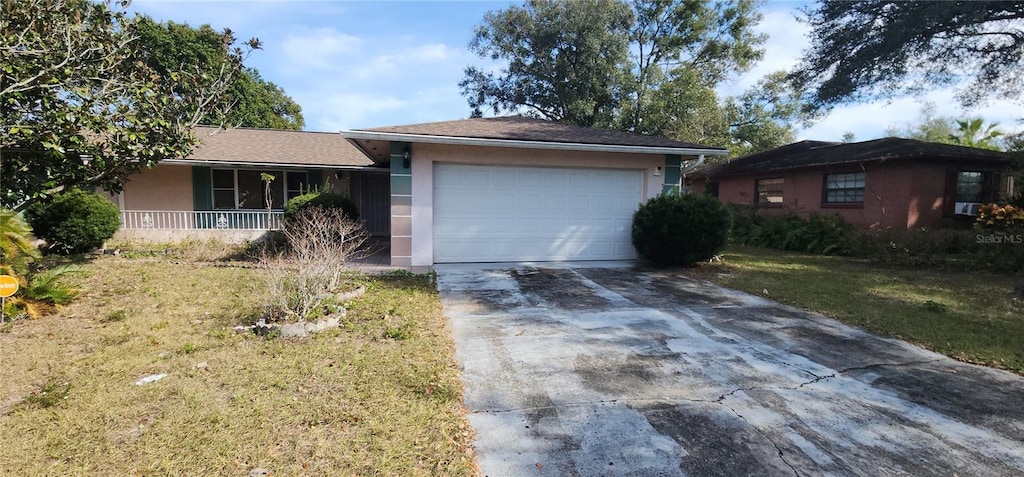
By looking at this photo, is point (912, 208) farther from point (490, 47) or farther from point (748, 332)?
point (490, 47)

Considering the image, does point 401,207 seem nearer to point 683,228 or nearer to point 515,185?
point 515,185

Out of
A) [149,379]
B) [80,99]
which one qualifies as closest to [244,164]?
[80,99]

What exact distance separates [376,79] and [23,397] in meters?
11.0

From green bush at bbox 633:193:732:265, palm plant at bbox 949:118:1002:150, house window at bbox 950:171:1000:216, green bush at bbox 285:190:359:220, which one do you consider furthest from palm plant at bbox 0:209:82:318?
palm plant at bbox 949:118:1002:150

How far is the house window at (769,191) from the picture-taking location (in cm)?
1730

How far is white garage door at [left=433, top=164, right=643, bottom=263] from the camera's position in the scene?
9.45 metres

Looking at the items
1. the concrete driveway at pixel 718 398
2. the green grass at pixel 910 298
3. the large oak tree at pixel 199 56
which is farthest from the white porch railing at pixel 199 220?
the green grass at pixel 910 298

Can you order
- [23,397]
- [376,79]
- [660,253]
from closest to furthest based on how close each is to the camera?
[23,397] < [660,253] < [376,79]

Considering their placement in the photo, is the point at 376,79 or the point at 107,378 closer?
Result: the point at 107,378

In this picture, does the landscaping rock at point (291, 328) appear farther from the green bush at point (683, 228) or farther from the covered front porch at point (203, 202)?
the covered front porch at point (203, 202)

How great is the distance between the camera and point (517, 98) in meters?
22.6

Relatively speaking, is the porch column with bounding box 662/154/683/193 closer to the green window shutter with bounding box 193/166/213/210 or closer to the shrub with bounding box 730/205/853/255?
the shrub with bounding box 730/205/853/255

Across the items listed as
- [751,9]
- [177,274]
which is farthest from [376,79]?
[751,9]

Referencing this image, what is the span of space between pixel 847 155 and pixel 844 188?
1.05m
